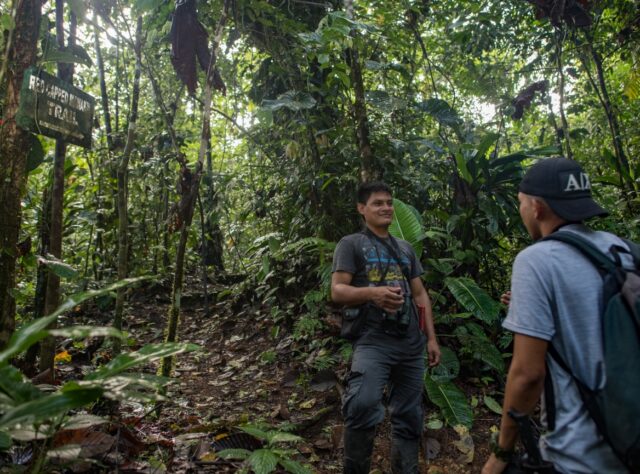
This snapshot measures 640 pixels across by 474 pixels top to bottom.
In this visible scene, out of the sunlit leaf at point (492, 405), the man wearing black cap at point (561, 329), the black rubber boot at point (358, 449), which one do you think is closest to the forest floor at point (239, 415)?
the sunlit leaf at point (492, 405)

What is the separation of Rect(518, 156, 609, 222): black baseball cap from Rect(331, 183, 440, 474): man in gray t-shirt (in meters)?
1.40

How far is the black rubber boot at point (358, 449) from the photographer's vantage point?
316 cm

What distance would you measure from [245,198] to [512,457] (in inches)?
276

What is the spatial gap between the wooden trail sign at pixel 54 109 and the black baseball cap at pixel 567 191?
2801mm

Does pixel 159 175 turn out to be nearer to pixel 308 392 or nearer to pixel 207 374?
pixel 207 374

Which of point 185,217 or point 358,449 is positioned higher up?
point 185,217

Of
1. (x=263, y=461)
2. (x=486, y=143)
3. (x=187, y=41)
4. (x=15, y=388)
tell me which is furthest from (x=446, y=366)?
(x=187, y=41)

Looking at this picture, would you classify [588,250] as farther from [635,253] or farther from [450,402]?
[450,402]

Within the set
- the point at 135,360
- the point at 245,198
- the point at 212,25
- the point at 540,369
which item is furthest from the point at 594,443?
the point at 245,198

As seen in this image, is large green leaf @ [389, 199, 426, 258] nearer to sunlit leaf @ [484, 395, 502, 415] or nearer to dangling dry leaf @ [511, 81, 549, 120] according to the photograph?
sunlit leaf @ [484, 395, 502, 415]

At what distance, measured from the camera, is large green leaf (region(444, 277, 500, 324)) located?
Result: 439 cm

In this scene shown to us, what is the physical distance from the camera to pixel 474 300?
4500 millimetres

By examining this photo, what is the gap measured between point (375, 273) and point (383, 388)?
781 mm

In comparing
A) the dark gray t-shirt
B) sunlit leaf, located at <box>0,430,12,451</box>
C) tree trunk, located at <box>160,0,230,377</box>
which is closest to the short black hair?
the dark gray t-shirt
